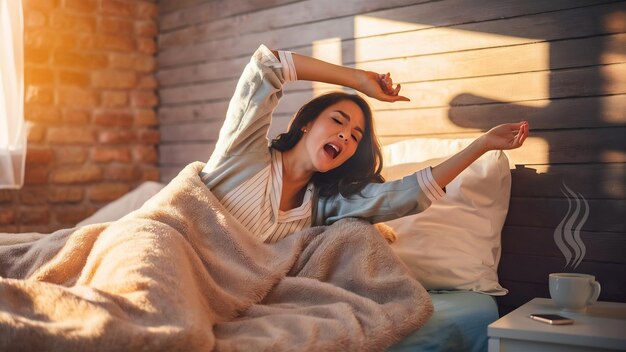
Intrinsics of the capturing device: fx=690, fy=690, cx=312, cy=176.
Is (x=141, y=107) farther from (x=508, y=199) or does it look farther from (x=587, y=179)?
(x=587, y=179)

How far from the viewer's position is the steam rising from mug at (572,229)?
1.97 meters

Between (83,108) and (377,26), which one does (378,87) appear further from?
(83,108)

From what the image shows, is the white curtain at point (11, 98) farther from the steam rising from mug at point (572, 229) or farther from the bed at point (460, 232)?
the steam rising from mug at point (572, 229)

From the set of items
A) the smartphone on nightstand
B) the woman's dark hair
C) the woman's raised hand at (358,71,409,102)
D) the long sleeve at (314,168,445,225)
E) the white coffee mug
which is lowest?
the smartphone on nightstand

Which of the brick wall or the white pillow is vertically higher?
the brick wall

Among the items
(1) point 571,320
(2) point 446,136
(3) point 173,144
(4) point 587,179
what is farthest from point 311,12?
(1) point 571,320

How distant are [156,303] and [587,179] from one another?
1.31m

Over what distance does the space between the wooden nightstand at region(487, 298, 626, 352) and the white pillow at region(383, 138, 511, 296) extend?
0.34 metres

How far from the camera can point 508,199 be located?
6.81 ft

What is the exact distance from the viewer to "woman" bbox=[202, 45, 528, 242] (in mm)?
1875

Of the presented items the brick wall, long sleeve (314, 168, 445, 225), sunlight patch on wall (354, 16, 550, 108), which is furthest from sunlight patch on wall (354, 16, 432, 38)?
the brick wall

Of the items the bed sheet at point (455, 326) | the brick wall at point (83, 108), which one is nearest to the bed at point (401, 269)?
the bed sheet at point (455, 326)

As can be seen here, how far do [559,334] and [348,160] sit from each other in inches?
32.9

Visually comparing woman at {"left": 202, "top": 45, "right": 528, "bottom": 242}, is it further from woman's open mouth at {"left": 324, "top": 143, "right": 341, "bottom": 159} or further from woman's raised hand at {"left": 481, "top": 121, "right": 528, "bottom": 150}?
woman's raised hand at {"left": 481, "top": 121, "right": 528, "bottom": 150}
